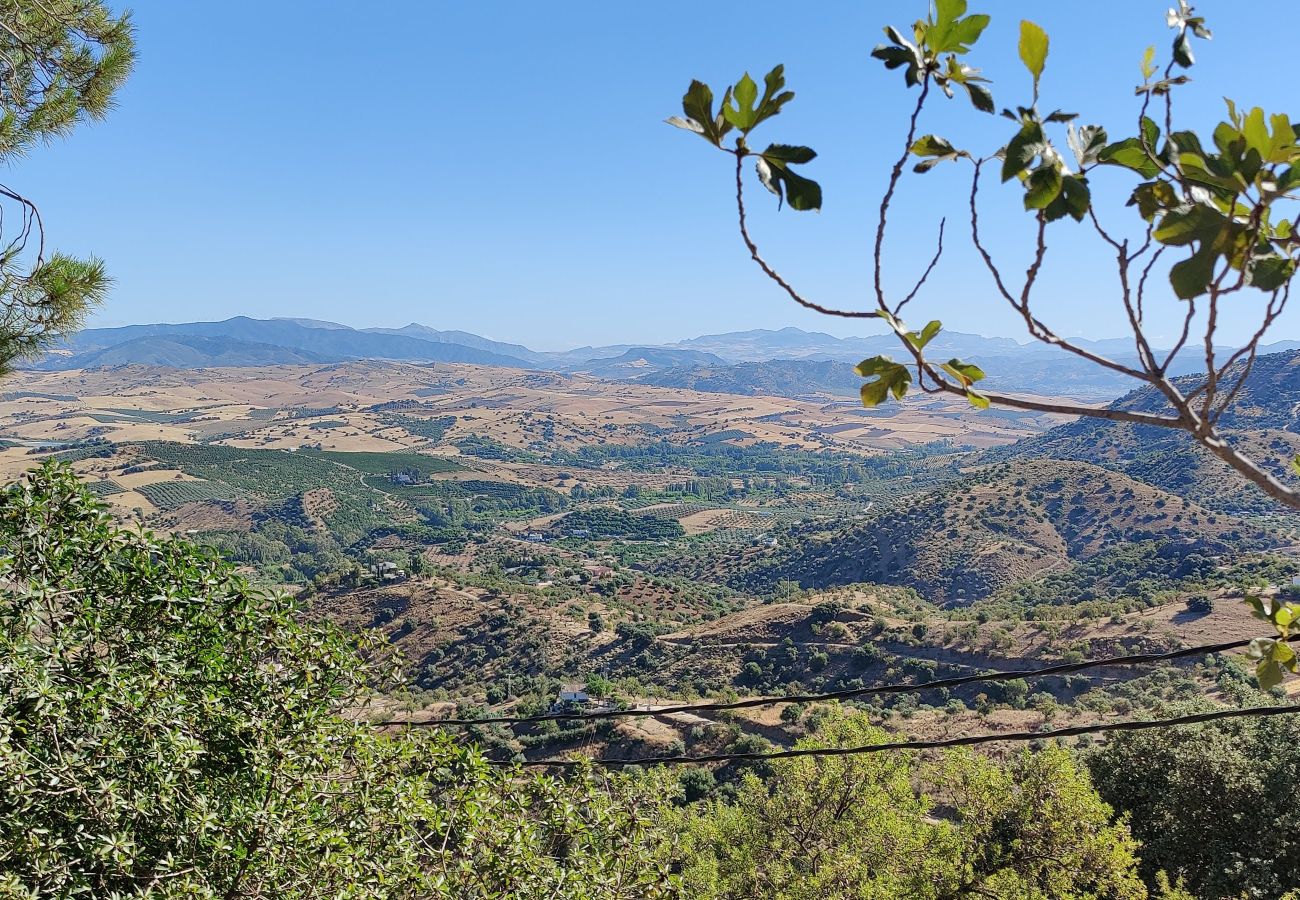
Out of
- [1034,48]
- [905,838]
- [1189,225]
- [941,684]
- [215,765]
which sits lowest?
[905,838]

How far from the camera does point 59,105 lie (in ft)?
20.5

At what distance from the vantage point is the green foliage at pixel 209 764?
4.71 metres

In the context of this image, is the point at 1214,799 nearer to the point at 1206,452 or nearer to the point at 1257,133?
the point at 1257,133

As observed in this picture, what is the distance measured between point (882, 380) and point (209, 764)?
19.9 ft

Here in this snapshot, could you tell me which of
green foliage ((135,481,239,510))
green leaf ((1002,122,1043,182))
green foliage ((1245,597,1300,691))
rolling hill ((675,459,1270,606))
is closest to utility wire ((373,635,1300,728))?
green foliage ((1245,597,1300,691))

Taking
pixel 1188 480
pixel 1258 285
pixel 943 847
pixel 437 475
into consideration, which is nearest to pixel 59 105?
pixel 1258 285

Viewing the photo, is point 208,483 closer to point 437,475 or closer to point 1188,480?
point 437,475

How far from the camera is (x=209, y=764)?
552 centimetres

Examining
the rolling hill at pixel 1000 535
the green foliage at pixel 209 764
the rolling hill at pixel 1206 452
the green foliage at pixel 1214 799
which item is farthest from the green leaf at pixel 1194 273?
the rolling hill at pixel 1206 452

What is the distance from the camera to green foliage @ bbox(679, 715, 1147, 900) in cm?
1160

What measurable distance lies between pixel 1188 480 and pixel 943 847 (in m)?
87.9

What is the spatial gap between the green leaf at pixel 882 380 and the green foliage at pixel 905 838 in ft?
32.5

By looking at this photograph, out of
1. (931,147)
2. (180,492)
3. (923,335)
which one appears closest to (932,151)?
(931,147)

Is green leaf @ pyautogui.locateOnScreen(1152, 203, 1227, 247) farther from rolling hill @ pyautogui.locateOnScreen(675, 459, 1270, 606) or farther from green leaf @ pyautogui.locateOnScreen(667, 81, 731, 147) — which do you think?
rolling hill @ pyautogui.locateOnScreen(675, 459, 1270, 606)
